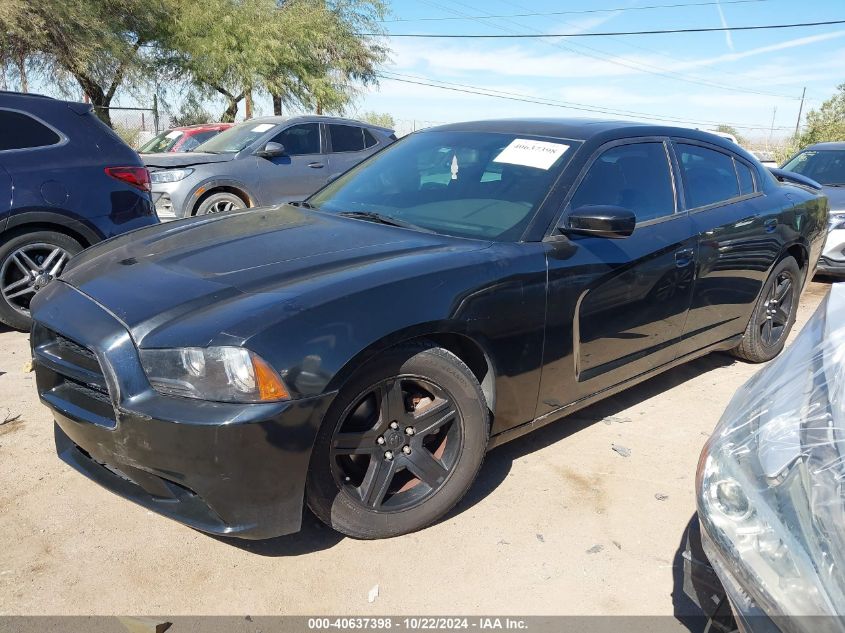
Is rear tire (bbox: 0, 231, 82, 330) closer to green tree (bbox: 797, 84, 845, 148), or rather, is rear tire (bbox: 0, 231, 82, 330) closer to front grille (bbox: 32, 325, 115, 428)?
front grille (bbox: 32, 325, 115, 428)

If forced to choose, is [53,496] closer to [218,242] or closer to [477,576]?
[218,242]

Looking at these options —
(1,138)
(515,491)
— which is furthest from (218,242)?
(1,138)

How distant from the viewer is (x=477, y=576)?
2.63 meters

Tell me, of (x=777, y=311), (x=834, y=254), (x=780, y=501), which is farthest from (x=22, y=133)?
(x=834, y=254)

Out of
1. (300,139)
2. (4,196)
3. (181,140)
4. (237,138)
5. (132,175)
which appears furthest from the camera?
(181,140)

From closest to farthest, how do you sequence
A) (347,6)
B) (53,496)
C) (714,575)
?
(714,575), (53,496), (347,6)

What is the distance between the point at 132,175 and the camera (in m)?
5.48

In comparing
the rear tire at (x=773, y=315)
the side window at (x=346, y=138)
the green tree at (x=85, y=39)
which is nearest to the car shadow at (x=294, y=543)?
the rear tire at (x=773, y=315)

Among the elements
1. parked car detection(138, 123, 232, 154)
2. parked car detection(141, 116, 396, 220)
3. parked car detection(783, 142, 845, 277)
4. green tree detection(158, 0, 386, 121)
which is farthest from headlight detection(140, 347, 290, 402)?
green tree detection(158, 0, 386, 121)

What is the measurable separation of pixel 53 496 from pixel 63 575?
22.8 inches

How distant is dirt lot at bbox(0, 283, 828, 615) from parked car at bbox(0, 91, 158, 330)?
1908mm

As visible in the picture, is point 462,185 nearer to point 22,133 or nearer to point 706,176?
point 706,176

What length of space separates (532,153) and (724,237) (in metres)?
1.36

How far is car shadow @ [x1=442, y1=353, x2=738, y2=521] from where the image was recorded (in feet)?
10.7
